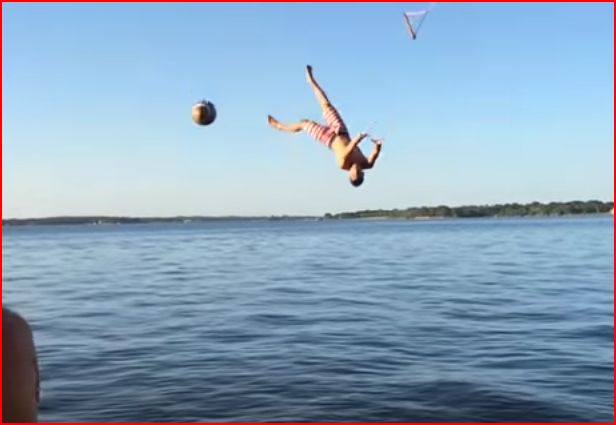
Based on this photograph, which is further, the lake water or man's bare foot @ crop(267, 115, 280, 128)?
the lake water

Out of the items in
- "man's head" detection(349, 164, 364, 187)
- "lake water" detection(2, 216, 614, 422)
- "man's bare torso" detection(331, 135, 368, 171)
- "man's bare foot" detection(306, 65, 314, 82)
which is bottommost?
"lake water" detection(2, 216, 614, 422)

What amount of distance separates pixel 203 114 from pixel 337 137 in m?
1.52

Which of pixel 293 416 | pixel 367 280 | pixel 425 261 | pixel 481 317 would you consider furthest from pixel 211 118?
pixel 425 261

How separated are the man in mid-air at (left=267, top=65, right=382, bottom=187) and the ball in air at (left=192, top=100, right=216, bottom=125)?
85 cm

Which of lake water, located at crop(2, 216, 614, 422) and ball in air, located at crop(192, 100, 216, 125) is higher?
ball in air, located at crop(192, 100, 216, 125)

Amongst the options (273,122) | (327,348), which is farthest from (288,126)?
(327,348)

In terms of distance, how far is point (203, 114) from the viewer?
9031 millimetres

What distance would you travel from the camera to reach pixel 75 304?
2653 centimetres

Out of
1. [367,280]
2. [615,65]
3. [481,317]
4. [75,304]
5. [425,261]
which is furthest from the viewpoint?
[425,261]

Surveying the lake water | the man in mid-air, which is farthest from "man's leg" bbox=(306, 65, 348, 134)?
the lake water

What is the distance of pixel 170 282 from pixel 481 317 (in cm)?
1640

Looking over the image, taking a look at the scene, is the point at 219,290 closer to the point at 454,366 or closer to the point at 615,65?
the point at 454,366

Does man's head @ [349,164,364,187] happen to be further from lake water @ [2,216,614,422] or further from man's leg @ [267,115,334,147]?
lake water @ [2,216,614,422]

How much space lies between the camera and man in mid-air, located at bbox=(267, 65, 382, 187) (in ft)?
28.4
